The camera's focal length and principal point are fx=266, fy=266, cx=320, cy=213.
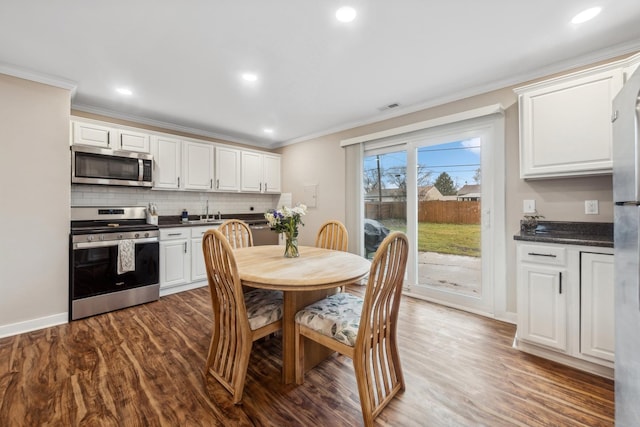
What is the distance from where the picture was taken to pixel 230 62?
2.41 metres

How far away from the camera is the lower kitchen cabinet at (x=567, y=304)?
181 cm

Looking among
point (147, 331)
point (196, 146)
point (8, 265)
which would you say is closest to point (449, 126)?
point (196, 146)

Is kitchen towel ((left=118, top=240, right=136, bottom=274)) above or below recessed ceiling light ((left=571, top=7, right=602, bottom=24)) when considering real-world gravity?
below

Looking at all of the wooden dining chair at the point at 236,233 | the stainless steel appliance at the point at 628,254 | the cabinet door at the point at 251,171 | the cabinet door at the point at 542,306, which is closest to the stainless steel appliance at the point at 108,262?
the wooden dining chair at the point at 236,233

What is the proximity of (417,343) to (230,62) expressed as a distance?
300cm

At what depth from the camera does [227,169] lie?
452 cm

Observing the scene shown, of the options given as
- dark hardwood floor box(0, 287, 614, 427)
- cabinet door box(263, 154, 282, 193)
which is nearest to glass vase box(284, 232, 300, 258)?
dark hardwood floor box(0, 287, 614, 427)

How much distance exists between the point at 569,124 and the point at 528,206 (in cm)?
78

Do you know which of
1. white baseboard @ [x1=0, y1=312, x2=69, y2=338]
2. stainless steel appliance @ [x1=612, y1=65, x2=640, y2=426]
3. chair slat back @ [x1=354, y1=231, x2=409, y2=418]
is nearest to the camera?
stainless steel appliance @ [x1=612, y1=65, x2=640, y2=426]

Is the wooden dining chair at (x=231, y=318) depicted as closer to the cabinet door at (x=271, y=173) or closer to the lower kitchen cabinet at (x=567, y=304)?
the lower kitchen cabinet at (x=567, y=304)

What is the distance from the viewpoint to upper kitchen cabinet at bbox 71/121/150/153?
122 inches

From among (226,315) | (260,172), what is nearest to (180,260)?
(260,172)

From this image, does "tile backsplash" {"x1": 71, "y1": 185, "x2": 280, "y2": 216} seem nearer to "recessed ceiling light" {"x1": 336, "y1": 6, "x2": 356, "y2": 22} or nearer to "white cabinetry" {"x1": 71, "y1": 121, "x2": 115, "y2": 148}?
"white cabinetry" {"x1": 71, "y1": 121, "x2": 115, "y2": 148}

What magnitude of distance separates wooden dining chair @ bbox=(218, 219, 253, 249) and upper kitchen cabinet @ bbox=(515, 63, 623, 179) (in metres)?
2.88
